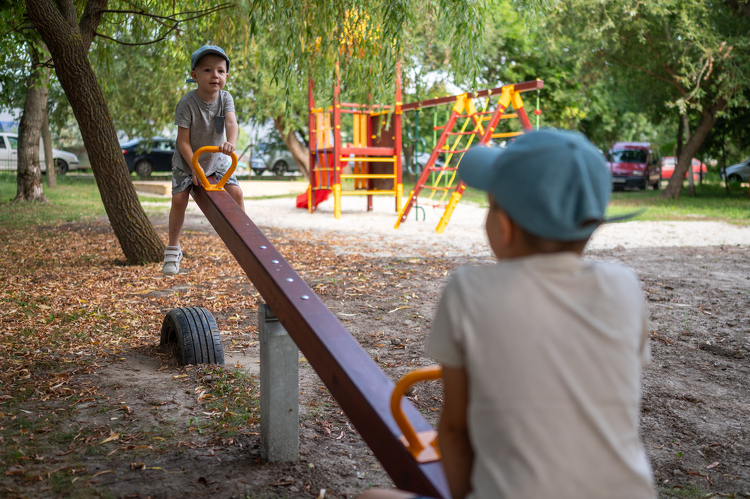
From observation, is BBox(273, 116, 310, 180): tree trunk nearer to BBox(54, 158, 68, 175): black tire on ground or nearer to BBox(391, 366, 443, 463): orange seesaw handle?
BBox(54, 158, 68, 175): black tire on ground

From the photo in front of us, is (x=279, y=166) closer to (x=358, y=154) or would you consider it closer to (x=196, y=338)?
(x=358, y=154)

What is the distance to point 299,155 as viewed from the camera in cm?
2275

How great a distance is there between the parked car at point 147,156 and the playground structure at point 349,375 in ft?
74.8

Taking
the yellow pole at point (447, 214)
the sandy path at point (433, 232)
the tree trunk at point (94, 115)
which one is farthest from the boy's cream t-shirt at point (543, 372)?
the yellow pole at point (447, 214)

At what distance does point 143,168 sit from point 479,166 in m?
24.9

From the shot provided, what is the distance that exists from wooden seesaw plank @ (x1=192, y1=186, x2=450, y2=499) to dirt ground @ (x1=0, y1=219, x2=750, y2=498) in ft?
2.33

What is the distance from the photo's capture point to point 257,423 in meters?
3.00

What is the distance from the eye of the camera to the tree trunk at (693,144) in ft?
55.1

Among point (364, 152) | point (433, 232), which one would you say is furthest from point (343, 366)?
point (364, 152)

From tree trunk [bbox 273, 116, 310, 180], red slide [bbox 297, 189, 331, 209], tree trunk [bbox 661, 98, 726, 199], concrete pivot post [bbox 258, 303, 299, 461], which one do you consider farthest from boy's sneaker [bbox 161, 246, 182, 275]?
tree trunk [bbox 273, 116, 310, 180]

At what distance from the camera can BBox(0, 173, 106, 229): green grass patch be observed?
1057 cm

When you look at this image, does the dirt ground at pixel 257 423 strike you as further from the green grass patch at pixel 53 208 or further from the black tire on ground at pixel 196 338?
the green grass patch at pixel 53 208

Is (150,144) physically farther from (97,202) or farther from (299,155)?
(97,202)

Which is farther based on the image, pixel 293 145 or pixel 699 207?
pixel 293 145
